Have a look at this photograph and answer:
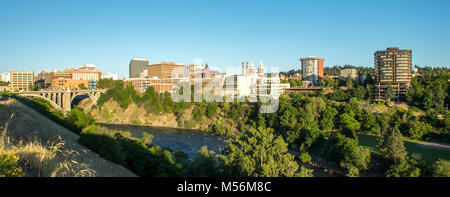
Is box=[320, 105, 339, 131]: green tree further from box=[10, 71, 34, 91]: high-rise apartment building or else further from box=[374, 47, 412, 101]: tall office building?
box=[10, 71, 34, 91]: high-rise apartment building

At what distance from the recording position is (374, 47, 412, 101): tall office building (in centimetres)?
4188

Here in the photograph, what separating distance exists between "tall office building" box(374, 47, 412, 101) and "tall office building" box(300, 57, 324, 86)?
4202 cm

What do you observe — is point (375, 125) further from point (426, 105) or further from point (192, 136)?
point (192, 136)

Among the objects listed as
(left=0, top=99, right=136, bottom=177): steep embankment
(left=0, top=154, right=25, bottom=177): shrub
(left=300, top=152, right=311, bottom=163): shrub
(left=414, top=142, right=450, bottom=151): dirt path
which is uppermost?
(left=0, top=154, right=25, bottom=177): shrub

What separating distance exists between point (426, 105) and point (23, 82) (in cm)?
10274

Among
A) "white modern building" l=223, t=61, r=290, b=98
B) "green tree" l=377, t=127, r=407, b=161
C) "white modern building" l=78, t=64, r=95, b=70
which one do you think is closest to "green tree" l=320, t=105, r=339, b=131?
"green tree" l=377, t=127, r=407, b=161

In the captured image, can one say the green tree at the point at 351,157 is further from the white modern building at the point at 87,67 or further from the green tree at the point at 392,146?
the white modern building at the point at 87,67

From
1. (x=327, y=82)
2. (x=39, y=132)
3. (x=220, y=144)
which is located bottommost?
(x=220, y=144)

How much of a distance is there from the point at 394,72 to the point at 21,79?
9981cm

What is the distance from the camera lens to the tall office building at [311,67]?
294 feet

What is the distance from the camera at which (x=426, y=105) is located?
34344 millimetres

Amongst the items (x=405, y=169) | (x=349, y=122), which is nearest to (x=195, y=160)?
(x=405, y=169)
